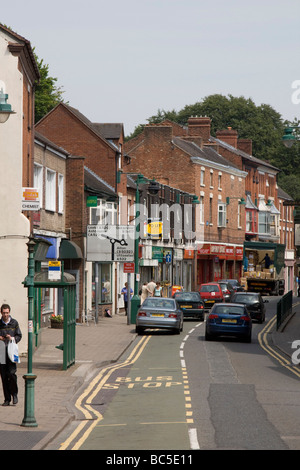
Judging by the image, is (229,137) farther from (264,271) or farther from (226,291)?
(226,291)

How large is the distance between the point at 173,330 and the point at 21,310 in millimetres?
11529

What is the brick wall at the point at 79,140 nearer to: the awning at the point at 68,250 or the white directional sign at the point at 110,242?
the white directional sign at the point at 110,242

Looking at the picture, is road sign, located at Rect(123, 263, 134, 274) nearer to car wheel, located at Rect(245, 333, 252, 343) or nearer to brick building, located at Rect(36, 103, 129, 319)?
brick building, located at Rect(36, 103, 129, 319)

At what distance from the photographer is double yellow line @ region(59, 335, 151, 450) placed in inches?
571

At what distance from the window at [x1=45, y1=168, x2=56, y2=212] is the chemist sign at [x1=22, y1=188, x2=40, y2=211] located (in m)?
11.6

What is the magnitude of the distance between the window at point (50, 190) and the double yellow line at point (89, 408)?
1208 centimetres

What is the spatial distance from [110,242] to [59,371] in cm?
1933

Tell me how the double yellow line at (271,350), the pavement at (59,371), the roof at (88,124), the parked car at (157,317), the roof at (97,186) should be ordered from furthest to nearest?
the roof at (88,124) → the roof at (97,186) → the parked car at (157,317) → the double yellow line at (271,350) → the pavement at (59,371)

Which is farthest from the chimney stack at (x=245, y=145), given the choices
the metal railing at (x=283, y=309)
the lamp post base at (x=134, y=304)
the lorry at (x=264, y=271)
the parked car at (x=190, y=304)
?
the lamp post base at (x=134, y=304)

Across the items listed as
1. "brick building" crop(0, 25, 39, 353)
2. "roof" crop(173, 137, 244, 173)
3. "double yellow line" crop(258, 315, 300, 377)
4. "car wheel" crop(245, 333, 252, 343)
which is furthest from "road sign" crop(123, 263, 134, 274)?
"roof" crop(173, 137, 244, 173)

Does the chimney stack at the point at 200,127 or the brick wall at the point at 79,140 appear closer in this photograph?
the brick wall at the point at 79,140

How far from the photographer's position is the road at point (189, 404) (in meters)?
14.4

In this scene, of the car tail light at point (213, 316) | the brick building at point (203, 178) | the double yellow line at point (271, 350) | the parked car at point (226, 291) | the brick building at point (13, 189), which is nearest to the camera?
the double yellow line at point (271, 350)
